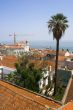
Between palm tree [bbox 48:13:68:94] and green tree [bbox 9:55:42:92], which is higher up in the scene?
palm tree [bbox 48:13:68:94]

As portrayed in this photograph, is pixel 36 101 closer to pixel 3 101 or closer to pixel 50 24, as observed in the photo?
pixel 3 101

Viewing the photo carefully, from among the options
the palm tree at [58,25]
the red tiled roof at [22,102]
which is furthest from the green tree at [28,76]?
the red tiled roof at [22,102]

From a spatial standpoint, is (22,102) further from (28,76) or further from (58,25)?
(58,25)

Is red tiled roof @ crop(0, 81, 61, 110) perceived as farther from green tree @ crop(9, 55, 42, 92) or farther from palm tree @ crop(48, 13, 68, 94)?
palm tree @ crop(48, 13, 68, 94)

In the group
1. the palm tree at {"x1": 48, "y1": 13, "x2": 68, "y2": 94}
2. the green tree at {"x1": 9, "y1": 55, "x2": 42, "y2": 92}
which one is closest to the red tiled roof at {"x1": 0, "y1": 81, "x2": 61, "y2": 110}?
the green tree at {"x1": 9, "y1": 55, "x2": 42, "y2": 92}

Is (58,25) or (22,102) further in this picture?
(58,25)

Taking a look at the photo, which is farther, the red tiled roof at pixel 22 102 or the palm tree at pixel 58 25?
the palm tree at pixel 58 25

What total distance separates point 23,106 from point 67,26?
1675cm

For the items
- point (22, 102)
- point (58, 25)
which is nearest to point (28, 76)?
point (58, 25)

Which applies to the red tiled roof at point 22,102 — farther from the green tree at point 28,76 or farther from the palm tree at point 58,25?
the palm tree at point 58,25

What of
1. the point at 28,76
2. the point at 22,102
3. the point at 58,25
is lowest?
the point at 28,76

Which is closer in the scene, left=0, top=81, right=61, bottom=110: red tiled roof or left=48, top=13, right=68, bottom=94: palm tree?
left=0, top=81, right=61, bottom=110: red tiled roof

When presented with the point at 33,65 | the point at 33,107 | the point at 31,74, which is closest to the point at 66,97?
the point at 31,74

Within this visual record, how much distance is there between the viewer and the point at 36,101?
1523 centimetres
